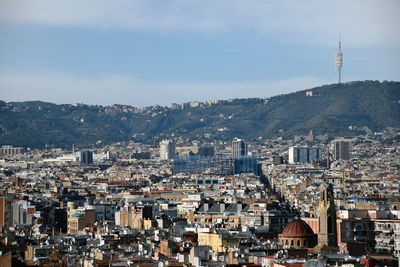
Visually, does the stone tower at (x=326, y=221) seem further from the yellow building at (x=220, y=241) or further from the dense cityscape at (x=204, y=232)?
the yellow building at (x=220, y=241)

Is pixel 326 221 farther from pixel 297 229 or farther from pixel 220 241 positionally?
pixel 220 241

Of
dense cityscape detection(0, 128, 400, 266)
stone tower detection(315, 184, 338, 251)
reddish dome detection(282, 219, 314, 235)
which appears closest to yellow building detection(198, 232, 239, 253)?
dense cityscape detection(0, 128, 400, 266)

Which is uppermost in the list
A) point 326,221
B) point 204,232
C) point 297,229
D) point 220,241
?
point 326,221

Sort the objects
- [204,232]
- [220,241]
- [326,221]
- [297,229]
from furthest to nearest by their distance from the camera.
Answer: [204,232], [326,221], [297,229], [220,241]

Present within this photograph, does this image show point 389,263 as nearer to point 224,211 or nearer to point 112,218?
point 224,211

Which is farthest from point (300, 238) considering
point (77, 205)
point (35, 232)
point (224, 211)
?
point (77, 205)

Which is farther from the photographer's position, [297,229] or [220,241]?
[297,229]

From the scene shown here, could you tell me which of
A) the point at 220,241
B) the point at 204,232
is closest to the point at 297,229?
the point at 220,241
